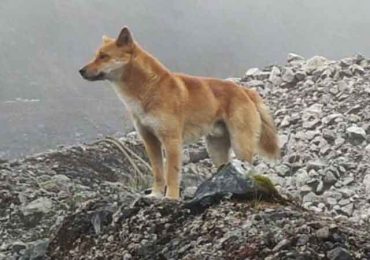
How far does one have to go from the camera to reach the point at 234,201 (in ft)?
19.2

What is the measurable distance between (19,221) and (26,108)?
19.2m

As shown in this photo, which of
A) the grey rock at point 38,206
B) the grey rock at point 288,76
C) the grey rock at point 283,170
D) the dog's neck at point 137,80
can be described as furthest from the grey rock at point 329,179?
the grey rock at point 288,76

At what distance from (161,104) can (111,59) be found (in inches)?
26.2

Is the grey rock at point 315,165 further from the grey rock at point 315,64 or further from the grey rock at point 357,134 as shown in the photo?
the grey rock at point 315,64

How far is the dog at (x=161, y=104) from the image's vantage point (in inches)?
356

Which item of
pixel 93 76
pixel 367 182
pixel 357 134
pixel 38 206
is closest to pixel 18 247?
pixel 38 206

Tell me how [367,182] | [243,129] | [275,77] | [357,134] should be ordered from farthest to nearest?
[275,77] < [357,134] < [367,182] < [243,129]

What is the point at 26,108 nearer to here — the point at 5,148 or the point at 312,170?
the point at 5,148

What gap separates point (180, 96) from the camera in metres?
9.34

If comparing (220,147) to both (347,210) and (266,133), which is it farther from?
(347,210)

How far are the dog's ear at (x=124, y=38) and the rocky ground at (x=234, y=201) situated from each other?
153 centimetres

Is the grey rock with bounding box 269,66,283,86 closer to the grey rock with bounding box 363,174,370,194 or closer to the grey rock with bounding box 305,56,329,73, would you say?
the grey rock with bounding box 305,56,329,73

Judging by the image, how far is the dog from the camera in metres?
9.04

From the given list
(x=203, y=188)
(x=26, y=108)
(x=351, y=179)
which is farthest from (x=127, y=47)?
(x=26, y=108)
